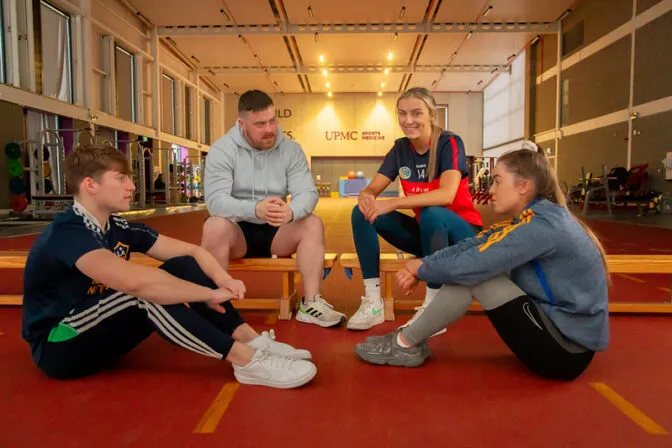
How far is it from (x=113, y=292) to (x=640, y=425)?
168cm

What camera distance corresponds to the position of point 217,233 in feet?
8.03

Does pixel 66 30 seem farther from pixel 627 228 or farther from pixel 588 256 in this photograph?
pixel 588 256

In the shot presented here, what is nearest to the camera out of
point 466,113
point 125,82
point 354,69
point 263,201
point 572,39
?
point 263,201

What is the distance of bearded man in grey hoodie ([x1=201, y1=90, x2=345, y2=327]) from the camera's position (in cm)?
247

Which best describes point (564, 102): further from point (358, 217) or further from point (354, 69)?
point (358, 217)

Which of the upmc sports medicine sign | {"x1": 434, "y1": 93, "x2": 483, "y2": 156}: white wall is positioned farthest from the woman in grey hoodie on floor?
{"x1": 434, "y1": 93, "x2": 483, "y2": 156}: white wall

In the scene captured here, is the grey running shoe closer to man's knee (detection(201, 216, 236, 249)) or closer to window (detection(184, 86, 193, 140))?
man's knee (detection(201, 216, 236, 249))

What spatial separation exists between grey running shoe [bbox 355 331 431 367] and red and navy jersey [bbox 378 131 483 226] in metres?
0.78

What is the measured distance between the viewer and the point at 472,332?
245cm

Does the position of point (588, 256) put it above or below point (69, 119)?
below

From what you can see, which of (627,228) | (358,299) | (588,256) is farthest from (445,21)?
(588,256)

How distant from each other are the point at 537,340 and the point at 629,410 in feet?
1.07

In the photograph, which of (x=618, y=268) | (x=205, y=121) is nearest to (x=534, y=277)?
(x=618, y=268)

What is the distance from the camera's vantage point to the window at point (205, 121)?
2311 centimetres
